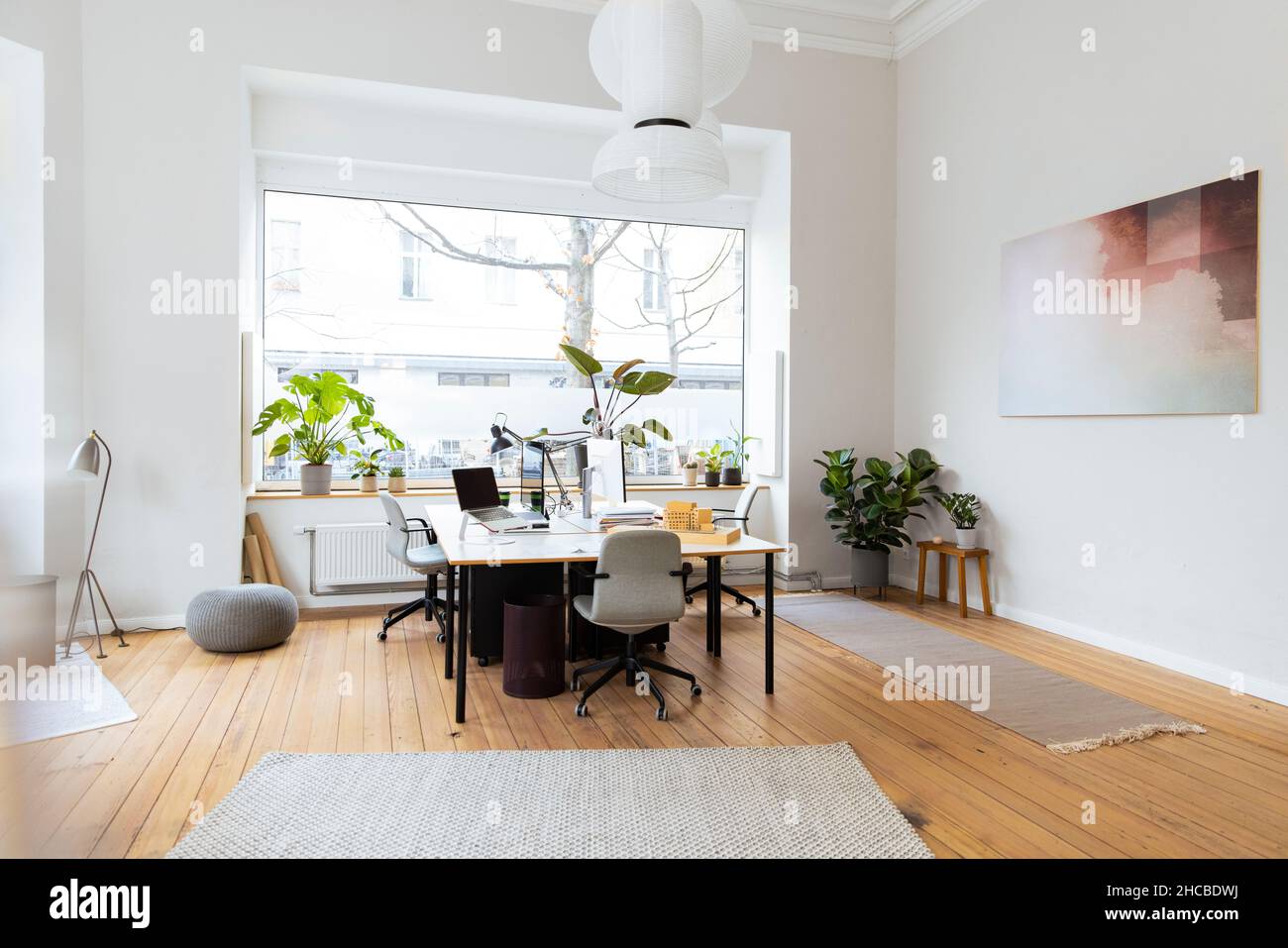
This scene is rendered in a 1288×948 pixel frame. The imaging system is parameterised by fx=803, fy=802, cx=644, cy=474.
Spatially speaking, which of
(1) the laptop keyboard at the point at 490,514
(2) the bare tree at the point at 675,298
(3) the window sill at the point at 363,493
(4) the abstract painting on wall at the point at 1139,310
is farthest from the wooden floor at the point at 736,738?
(2) the bare tree at the point at 675,298

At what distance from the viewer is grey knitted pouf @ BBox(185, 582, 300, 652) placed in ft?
14.3

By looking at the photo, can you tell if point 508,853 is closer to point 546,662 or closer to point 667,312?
point 546,662

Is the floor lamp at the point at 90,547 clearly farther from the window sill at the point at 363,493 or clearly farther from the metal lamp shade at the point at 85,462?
the window sill at the point at 363,493

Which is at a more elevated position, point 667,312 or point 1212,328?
point 667,312

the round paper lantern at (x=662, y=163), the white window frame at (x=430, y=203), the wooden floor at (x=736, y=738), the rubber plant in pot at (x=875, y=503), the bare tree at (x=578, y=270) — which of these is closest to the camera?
the wooden floor at (x=736, y=738)

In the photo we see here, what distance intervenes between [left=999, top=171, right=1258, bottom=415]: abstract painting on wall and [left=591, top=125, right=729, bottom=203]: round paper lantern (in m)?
2.59

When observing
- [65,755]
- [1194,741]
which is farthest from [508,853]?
[1194,741]

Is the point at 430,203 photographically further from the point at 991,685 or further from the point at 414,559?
the point at 991,685

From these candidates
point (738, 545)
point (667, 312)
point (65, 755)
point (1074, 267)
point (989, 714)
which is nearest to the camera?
point (65, 755)

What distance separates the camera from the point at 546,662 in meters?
3.71

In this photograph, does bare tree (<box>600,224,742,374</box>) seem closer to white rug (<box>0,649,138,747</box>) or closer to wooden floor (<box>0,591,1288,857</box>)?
wooden floor (<box>0,591,1288,857</box>)

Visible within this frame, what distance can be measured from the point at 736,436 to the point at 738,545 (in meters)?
3.18

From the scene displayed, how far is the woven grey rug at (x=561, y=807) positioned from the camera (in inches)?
92.0

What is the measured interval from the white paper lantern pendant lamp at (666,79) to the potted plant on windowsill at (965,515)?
332 centimetres
